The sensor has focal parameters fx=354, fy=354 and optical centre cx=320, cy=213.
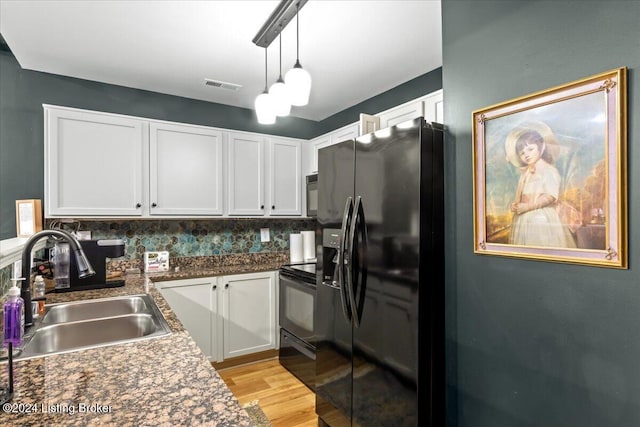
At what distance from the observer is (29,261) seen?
4.41 feet

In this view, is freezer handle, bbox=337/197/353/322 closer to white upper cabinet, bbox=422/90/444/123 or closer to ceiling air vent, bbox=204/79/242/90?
white upper cabinet, bbox=422/90/444/123

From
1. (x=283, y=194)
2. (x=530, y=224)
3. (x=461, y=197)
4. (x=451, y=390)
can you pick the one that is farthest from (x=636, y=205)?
(x=283, y=194)

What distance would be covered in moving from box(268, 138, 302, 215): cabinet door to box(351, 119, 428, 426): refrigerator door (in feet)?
5.72

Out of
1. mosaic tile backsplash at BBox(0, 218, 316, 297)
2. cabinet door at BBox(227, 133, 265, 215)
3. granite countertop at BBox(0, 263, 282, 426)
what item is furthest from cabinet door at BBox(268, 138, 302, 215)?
granite countertop at BBox(0, 263, 282, 426)

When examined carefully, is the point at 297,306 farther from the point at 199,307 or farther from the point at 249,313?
the point at 199,307

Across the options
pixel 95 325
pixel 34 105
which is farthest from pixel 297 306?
pixel 34 105

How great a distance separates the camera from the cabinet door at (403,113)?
92.3 inches

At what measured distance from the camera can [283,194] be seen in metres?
3.67

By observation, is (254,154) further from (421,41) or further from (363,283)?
(363,283)

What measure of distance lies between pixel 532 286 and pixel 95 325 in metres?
1.95

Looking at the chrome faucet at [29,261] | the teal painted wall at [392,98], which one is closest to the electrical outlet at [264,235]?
the teal painted wall at [392,98]

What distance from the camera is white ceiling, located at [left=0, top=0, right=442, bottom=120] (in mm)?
1987

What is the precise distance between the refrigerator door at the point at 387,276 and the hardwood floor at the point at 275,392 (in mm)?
641

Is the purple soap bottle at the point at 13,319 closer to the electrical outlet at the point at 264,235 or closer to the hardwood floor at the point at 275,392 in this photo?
the hardwood floor at the point at 275,392
